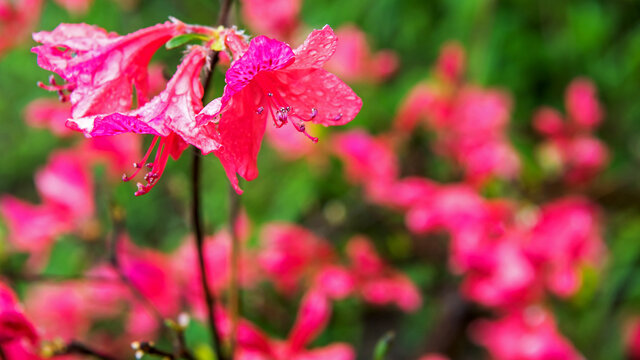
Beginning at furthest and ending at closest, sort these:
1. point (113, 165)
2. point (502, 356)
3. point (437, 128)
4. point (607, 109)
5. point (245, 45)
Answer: point (607, 109) < point (437, 128) < point (113, 165) < point (502, 356) < point (245, 45)

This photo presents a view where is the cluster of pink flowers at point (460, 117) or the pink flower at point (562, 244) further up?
the cluster of pink flowers at point (460, 117)

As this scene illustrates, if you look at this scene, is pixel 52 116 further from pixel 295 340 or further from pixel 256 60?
pixel 256 60

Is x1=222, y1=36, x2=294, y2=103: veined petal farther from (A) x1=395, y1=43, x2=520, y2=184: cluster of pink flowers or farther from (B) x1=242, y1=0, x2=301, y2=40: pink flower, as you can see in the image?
(B) x1=242, y1=0, x2=301, y2=40: pink flower

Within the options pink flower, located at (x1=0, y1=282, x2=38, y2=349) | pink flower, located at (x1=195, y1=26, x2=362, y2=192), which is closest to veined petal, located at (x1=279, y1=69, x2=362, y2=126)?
pink flower, located at (x1=195, y1=26, x2=362, y2=192)

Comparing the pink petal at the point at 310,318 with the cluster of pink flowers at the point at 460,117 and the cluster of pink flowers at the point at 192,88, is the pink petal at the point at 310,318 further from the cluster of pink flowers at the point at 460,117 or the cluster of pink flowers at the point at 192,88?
the cluster of pink flowers at the point at 460,117

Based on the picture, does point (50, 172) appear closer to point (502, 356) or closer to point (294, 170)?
point (294, 170)

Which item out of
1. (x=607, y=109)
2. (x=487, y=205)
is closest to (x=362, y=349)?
(x=487, y=205)

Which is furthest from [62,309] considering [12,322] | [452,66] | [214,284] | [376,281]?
[452,66]

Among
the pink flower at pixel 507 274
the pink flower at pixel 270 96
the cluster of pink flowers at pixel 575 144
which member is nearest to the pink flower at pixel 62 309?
the pink flower at pixel 507 274
